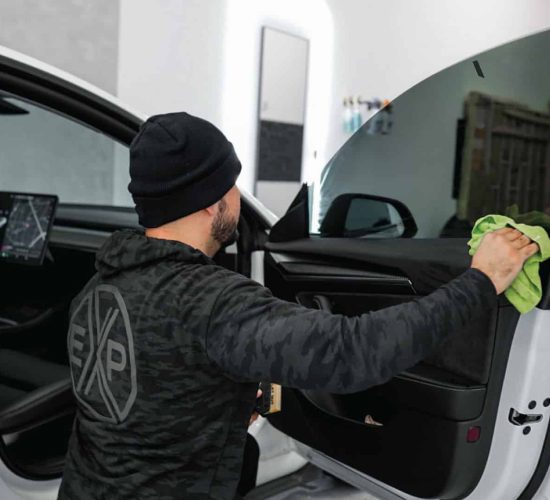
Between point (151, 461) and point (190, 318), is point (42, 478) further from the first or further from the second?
point (190, 318)

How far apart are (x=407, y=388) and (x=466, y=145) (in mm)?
441

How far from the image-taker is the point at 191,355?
905 millimetres

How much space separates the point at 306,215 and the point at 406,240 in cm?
27

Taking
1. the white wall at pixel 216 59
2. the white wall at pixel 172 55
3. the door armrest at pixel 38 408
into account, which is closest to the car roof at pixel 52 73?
the door armrest at pixel 38 408

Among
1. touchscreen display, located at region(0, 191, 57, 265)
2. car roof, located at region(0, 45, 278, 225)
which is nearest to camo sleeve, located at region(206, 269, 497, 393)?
car roof, located at region(0, 45, 278, 225)

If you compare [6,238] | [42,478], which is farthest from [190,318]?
[6,238]

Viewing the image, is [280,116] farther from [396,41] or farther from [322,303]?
[322,303]

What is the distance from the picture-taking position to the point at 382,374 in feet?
2.86

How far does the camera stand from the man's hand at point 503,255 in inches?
36.4

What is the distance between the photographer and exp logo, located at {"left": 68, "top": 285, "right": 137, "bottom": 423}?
943 millimetres

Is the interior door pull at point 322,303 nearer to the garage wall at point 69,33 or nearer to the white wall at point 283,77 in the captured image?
the garage wall at point 69,33

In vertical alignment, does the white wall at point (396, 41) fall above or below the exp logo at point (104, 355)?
above

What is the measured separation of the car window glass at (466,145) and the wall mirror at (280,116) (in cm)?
359

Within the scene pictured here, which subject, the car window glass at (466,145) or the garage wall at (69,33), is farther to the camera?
the garage wall at (69,33)
